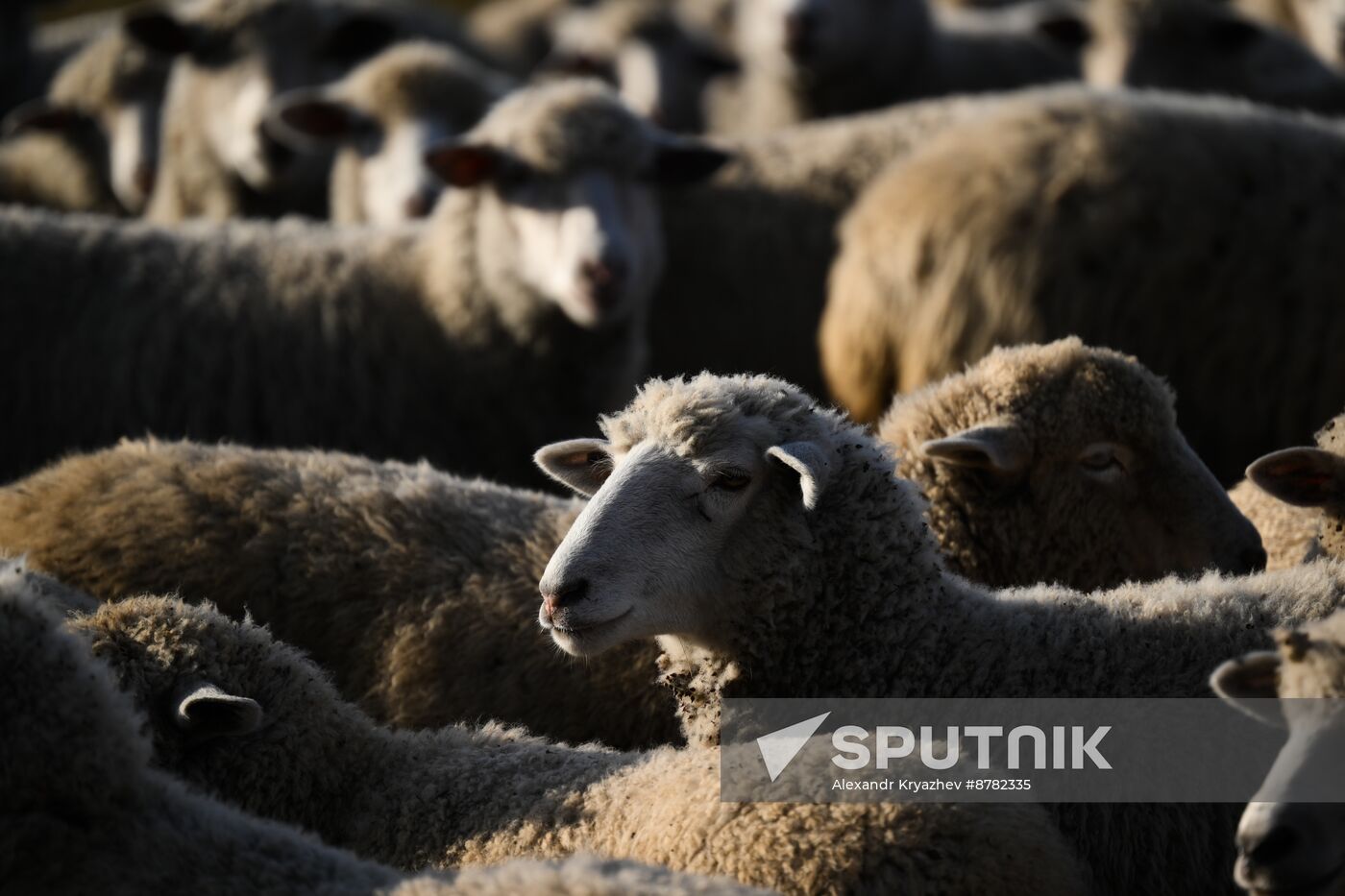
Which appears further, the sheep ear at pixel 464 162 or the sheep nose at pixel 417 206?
the sheep nose at pixel 417 206

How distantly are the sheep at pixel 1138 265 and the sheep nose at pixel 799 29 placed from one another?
8.24 ft

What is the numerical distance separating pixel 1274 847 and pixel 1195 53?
711 cm

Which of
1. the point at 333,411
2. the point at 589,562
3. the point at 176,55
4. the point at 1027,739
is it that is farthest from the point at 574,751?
the point at 176,55

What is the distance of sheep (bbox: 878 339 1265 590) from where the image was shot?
424 centimetres

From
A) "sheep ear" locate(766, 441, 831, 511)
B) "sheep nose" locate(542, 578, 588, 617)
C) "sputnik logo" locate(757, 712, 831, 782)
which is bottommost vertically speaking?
"sputnik logo" locate(757, 712, 831, 782)

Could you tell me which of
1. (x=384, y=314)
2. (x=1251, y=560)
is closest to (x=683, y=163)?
(x=384, y=314)

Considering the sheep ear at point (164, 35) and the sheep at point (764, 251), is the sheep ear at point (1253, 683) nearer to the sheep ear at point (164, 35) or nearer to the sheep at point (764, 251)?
the sheep at point (764, 251)

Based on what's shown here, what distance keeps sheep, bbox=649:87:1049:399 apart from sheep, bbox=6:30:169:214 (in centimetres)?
337

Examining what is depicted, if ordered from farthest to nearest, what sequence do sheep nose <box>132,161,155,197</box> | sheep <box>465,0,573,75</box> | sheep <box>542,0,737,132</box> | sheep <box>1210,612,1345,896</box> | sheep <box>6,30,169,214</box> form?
sheep <box>465,0,573,75</box> → sheep <box>542,0,737,132</box> → sheep <box>6,30,169,214</box> → sheep nose <box>132,161,155,197</box> → sheep <box>1210,612,1345,896</box>

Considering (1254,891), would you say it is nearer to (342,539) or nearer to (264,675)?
(264,675)

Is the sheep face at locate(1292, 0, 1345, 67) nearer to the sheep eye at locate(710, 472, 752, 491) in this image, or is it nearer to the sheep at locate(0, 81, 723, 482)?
the sheep at locate(0, 81, 723, 482)

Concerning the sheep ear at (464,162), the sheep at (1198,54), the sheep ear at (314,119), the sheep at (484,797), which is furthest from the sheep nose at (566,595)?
the sheep at (1198,54)

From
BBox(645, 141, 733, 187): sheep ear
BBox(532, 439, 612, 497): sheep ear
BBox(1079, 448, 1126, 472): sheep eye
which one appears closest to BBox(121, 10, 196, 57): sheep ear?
BBox(645, 141, 733, 187): sheep ear

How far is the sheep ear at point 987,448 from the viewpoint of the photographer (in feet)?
13.4
